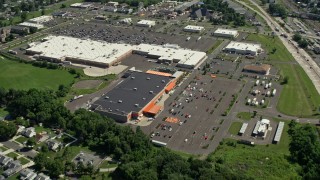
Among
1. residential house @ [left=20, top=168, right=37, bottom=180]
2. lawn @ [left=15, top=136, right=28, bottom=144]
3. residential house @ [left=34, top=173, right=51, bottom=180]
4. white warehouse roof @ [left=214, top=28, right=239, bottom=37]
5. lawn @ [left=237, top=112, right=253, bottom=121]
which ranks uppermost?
white warehouse roof @ [left=214, top=28, right=239, bottom=37]

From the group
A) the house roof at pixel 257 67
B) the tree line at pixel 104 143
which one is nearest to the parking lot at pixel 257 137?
the tree line at pixel 104 143

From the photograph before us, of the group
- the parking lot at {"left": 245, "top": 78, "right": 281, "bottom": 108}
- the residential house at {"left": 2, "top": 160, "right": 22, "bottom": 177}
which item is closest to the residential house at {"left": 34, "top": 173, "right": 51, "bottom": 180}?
the residential house at {"left": 2, "top": 160, "right": 22, "bottom": 177}

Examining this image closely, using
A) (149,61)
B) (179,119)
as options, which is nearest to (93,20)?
(149,61)

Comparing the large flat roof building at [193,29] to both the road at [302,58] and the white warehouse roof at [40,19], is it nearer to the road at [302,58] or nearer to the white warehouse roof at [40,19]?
the road at [302,58]

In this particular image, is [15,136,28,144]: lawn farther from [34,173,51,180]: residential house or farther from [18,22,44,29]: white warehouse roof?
[18,22,44,29]: white warehouse roof

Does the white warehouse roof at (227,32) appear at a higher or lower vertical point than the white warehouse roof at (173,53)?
higher
